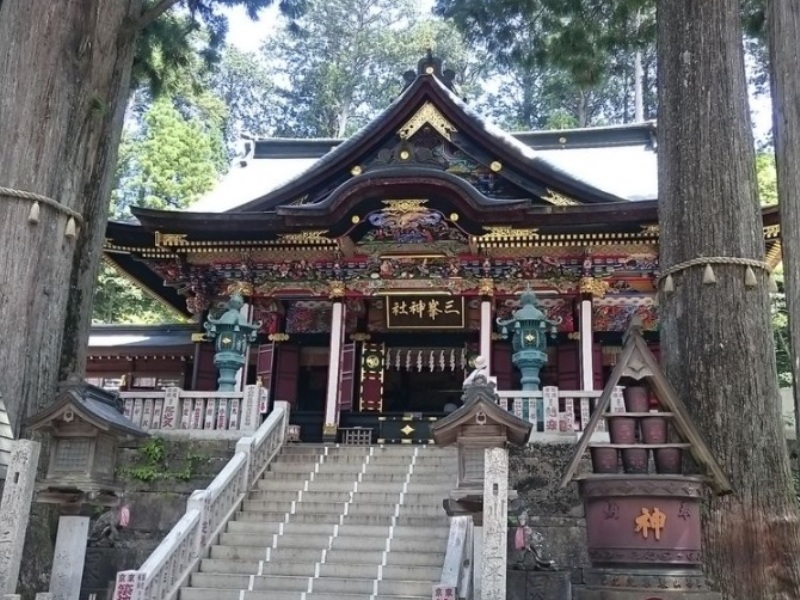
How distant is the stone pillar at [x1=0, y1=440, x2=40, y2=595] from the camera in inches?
202

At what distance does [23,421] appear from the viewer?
5984mm

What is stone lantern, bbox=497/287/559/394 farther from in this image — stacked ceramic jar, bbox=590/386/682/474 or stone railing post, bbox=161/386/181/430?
stacked ceramic jar, bbox=590/386/682/474

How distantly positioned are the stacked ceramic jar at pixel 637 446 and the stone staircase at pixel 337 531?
289cm

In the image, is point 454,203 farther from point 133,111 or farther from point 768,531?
point 133,111

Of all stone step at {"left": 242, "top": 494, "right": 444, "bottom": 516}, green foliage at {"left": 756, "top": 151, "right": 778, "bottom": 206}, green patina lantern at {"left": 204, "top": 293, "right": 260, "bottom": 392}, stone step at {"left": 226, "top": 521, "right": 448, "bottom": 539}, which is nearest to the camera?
stone step at {"left": 226, "top": 521, "right": 448, "bottom": 539}

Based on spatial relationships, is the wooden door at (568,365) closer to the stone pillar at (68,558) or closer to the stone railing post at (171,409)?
the stone railing post at (171,409)

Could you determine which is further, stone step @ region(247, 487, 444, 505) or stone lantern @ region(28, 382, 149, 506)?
stone step @ region(247, 487, 444, 505)

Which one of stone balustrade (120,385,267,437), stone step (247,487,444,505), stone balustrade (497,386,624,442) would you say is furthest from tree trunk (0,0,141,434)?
stone balustrade (497,386,624,442)

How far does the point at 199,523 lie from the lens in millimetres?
7512

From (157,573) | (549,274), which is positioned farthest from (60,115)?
(549,274)

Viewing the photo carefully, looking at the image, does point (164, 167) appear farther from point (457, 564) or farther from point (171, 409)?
point (457, 564)

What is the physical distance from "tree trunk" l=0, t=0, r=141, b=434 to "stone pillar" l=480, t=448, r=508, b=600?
11.9 ft

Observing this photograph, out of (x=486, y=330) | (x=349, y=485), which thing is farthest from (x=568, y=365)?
(x=349, y=485)

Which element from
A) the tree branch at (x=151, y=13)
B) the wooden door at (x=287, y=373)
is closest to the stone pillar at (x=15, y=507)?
the tree branch at (x=151, y=13)
